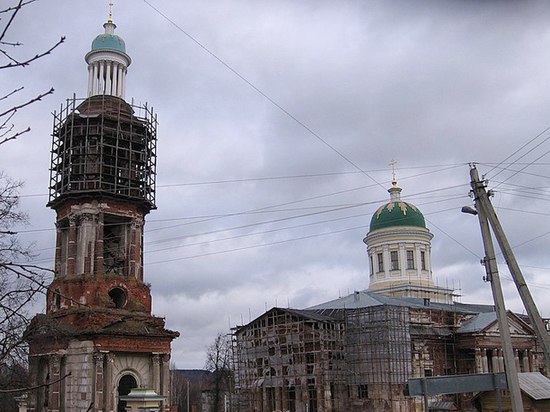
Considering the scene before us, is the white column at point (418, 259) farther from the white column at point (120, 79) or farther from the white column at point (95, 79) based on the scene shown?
the white column at point (95, 79)

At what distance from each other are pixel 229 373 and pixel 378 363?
107 feet

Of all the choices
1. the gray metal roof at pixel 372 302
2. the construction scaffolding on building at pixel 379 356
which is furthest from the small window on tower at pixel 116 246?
the gray metal roof at pixel 372 302

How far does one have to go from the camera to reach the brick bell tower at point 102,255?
34.7 meters

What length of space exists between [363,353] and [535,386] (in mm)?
20194

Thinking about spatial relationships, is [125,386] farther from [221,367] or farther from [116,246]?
[221,367]

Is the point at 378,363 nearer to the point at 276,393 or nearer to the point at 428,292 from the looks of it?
the point at 276,393

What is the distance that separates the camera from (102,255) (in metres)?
37.6

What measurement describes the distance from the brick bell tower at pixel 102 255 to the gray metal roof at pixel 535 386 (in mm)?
18248

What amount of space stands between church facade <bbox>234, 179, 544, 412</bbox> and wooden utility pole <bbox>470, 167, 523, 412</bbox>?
2528 centimetres

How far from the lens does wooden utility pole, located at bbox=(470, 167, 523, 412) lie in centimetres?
1769

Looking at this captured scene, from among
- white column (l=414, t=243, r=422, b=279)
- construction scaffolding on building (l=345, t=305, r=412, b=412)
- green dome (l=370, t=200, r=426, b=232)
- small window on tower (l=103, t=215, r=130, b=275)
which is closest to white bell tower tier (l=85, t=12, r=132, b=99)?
small window on tower (l=103, t=215, r=130, b=275)

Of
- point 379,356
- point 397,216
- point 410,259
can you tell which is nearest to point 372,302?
point 379,356

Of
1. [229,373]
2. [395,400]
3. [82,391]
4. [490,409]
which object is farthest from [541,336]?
[229,373]

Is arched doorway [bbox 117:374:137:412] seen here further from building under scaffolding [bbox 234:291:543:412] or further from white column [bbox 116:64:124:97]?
white column [bbox 116:64:124:97]
